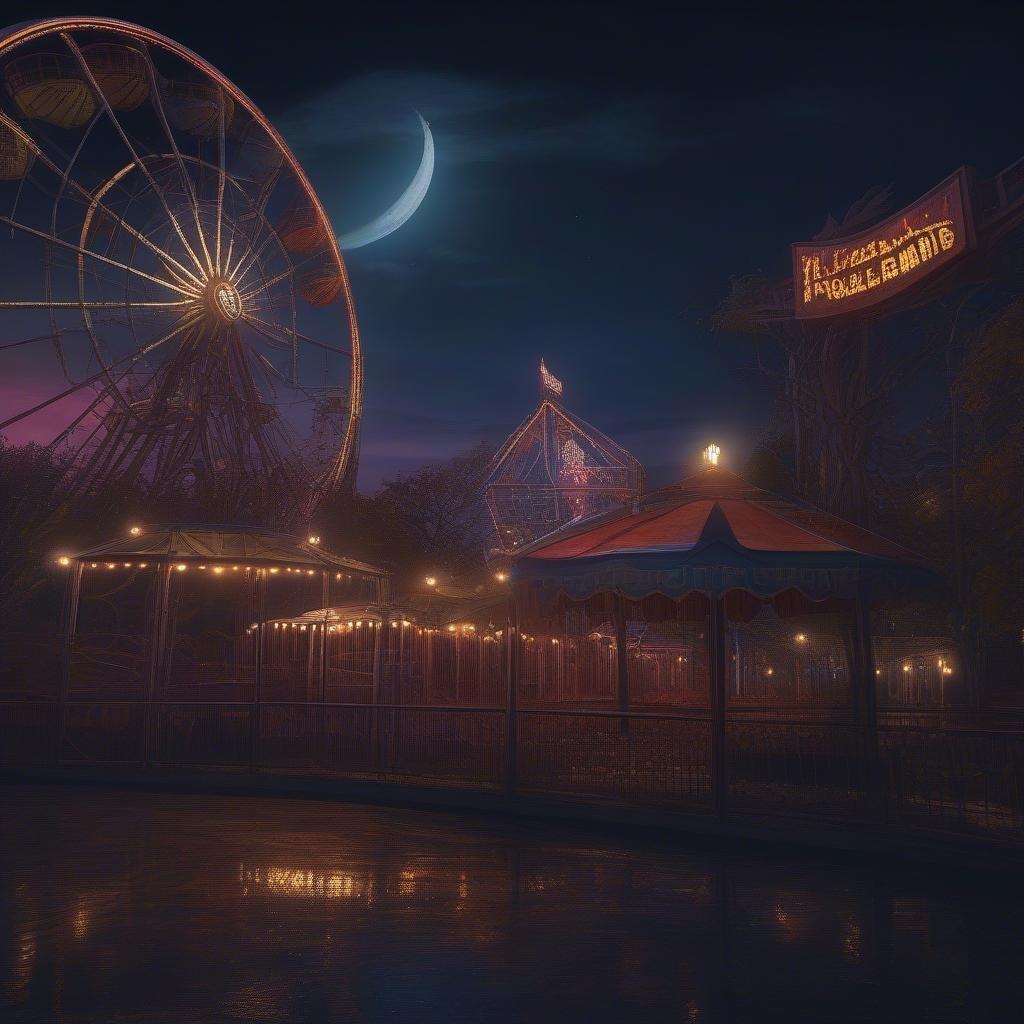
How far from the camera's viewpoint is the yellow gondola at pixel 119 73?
30078mm

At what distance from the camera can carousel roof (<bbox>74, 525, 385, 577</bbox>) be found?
A: 2212 centimetres

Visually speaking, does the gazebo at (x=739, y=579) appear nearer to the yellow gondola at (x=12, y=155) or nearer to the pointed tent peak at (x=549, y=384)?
the yellow gondola at (x=12, y=155)

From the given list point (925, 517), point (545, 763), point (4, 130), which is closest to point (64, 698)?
point (545, 763)

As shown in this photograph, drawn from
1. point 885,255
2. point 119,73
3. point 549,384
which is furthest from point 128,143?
point 549,384

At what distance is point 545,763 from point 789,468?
35.6 meters

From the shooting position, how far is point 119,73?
3081cm

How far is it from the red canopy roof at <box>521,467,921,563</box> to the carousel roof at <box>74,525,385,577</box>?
8857mm

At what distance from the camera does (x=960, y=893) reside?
9.64 m

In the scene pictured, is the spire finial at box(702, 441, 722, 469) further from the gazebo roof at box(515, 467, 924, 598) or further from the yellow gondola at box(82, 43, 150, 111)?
the yellow gondola at box(82, 43, 150, 111)

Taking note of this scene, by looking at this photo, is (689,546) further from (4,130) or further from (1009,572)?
(4,130)

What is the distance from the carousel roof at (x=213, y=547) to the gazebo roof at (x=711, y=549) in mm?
8995

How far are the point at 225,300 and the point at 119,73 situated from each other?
6.76 metres

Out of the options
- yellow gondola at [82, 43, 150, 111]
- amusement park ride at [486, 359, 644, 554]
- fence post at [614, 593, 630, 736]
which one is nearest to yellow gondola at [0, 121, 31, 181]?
yellow gondola at [82, 43, 150, 111]

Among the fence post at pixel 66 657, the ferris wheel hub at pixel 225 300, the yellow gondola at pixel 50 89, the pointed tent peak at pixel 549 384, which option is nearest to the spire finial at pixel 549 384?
the pointed tent peak at pixel 549 384
